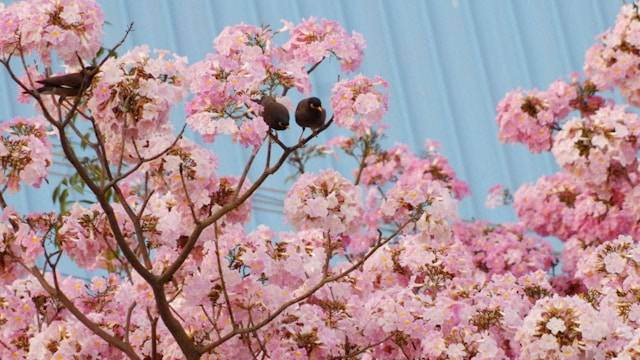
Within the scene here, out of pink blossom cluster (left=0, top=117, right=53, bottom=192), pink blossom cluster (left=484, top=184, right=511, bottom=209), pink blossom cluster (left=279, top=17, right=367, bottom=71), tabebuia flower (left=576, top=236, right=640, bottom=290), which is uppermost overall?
pink blossom cluster (left=484, top=184, right=511, bottom=209)

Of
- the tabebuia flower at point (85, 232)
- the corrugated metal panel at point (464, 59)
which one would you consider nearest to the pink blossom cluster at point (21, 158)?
the tabebuia flower at point (85, 232)

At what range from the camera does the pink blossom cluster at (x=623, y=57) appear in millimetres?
2742

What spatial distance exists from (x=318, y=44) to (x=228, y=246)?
309 mm

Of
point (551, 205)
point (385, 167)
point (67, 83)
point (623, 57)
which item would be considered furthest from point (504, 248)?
point (67, 83)

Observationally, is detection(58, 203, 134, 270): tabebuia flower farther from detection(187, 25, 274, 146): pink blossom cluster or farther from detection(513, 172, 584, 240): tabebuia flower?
detection(513, 172, 584, 240): tabebuia flower

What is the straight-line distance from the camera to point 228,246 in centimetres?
159

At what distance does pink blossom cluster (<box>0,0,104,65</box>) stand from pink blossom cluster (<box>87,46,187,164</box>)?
1.8 inches

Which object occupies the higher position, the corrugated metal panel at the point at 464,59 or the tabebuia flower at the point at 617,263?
the corrugated metal panel at the point at 464,59

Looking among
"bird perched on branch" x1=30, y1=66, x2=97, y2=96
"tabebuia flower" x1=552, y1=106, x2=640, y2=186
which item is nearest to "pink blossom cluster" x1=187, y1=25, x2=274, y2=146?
"bird perched on branch" x1=30, y1=66, x2=97, y2=96

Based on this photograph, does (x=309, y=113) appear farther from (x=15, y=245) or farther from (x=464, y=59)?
(x=464, y=59)

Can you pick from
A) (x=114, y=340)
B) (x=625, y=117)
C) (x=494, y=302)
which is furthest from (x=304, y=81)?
(x=625, y=117)

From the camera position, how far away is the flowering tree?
146cm

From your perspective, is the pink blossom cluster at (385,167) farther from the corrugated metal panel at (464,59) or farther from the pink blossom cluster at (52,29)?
the pink blossom cluster at (52,29)

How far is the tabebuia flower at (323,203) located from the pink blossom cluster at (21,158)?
0.35 m
